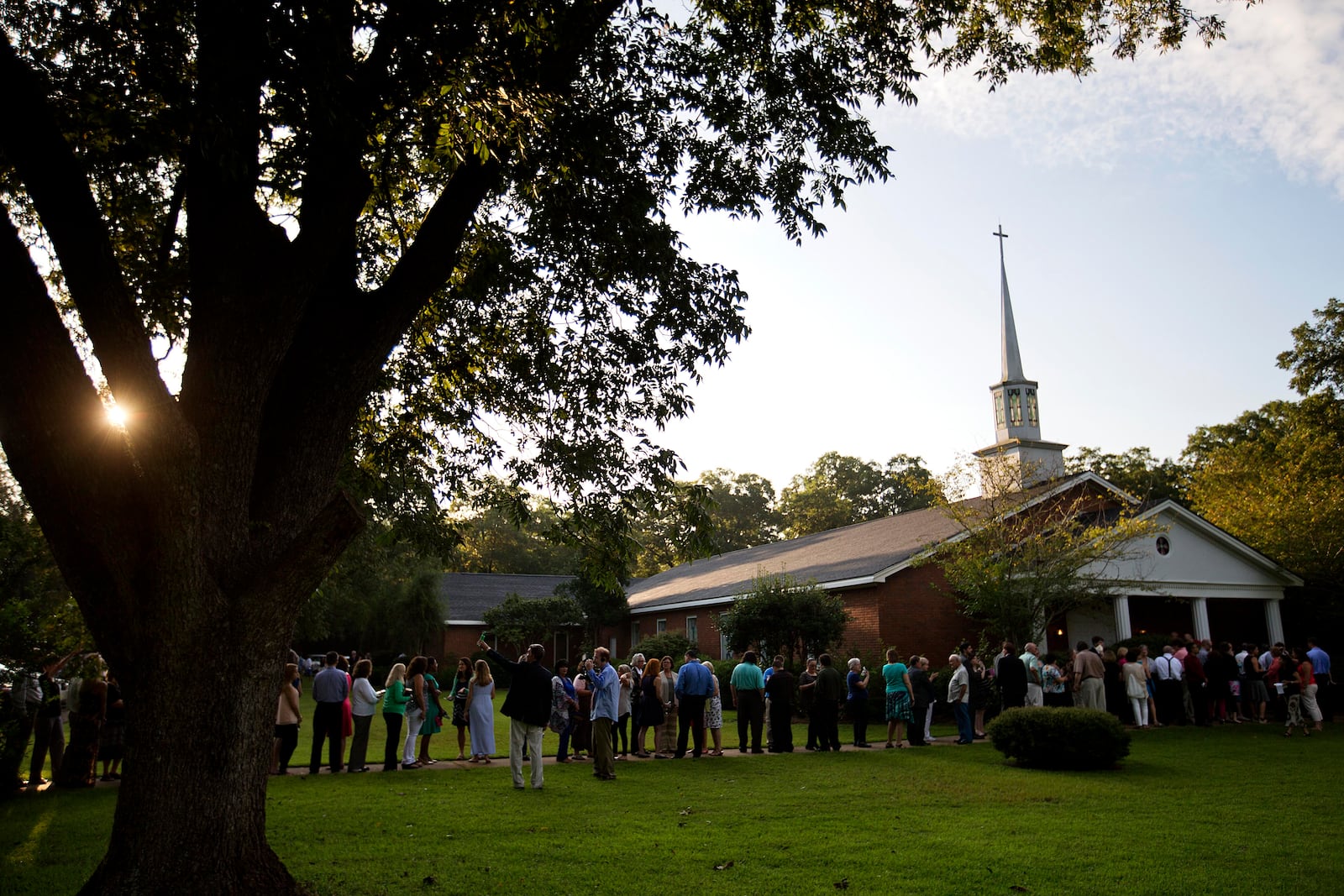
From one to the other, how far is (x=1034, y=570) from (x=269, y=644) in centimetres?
1955

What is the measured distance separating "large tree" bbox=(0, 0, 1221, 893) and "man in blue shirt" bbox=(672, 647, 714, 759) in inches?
228

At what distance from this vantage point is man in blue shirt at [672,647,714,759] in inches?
614

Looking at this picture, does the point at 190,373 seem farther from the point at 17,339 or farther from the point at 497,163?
the point at 497,163

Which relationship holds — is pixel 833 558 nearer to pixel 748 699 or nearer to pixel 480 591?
pixel 748 699

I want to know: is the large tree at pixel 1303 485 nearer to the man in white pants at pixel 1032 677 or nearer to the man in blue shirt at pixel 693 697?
the man in white pants at pixel 1032 677

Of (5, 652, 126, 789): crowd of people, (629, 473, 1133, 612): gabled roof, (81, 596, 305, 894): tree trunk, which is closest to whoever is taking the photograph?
(81, 596, 305, 894): tree trunk

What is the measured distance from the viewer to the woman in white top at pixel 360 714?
539 inches

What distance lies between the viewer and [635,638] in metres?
38.9

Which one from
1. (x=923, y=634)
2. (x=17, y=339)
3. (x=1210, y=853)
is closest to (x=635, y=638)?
(x=923, y=634)

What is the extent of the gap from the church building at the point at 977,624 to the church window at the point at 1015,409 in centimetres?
3

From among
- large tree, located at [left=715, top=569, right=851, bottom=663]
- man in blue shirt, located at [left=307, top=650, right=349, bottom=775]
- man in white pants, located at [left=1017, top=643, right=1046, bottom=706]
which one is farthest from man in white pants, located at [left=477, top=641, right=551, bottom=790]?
large tree, located at [left=715, top=569, right=851, bottom=663]

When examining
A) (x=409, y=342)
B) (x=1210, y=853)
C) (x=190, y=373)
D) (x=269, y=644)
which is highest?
(x=409, y=342)

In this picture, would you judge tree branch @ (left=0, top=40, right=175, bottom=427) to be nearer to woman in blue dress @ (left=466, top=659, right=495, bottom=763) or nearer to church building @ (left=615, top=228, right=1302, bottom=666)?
woman in blue dress @ (left=466, top=659, right=495, bottom=763)

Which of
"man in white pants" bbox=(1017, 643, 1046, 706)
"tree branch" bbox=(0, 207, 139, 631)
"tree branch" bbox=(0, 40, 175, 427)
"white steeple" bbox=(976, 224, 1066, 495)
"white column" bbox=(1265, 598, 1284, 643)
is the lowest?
"man in white pants" bbox=(1017, 643, 1046, 706)
